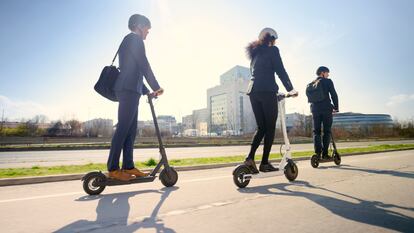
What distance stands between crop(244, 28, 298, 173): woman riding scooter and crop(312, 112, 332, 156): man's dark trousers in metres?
3.38

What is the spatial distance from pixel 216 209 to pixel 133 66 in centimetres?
232

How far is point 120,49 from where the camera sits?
4.12 metres

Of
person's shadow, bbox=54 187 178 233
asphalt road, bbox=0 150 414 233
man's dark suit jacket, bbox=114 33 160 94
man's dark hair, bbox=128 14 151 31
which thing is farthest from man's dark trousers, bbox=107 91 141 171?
man's dark hair, bbox=128 14 151 31

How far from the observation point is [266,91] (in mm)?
4426

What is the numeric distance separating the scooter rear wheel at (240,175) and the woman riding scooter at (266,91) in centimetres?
22

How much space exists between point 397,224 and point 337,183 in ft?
7.05

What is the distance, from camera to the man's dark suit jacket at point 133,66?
3953mm

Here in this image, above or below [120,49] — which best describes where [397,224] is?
below

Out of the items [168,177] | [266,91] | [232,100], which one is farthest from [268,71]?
[232,100]

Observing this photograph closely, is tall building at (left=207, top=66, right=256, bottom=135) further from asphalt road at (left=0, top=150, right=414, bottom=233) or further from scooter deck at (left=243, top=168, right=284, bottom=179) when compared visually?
asphalt road at (left=0, top=150, right=414, bottom=233)

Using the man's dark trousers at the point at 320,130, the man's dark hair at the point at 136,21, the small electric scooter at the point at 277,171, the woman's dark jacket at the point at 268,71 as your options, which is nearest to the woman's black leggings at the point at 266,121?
the woman's dark jacket at the point at 268,71

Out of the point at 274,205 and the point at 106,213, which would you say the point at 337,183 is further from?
the point at 106,213

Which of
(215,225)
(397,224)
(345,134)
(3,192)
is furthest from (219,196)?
(345,134)

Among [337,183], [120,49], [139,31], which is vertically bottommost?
[337,183]
